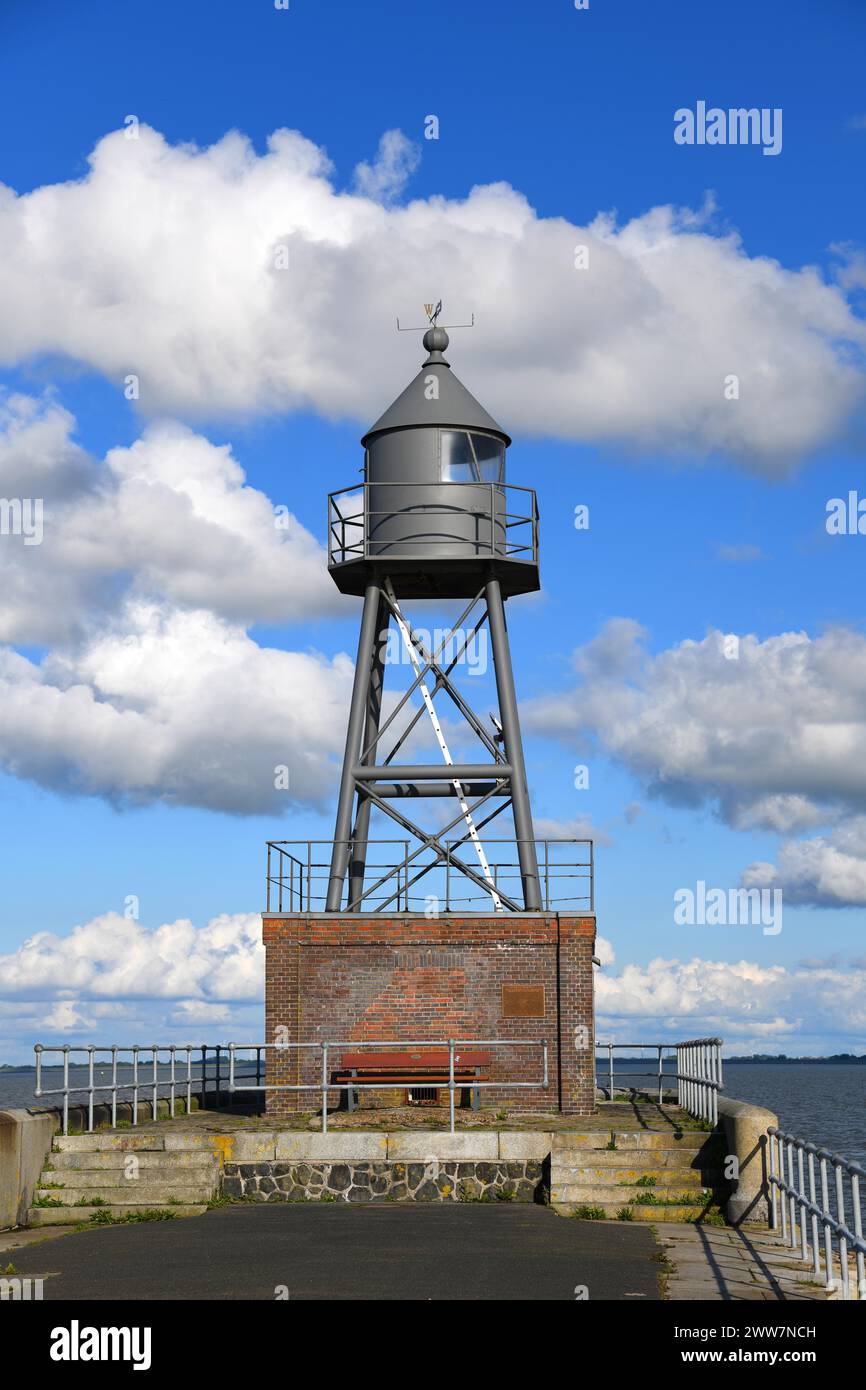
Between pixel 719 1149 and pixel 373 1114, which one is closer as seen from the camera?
pixel 719 1149

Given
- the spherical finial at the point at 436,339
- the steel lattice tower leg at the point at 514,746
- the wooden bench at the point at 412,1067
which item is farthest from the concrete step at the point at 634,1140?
the spherical finial at the point at 436,339

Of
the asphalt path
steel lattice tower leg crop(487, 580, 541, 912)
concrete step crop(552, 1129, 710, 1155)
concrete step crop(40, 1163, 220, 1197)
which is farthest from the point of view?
steel lattice tower leg crop(487, 580, 541, 912)

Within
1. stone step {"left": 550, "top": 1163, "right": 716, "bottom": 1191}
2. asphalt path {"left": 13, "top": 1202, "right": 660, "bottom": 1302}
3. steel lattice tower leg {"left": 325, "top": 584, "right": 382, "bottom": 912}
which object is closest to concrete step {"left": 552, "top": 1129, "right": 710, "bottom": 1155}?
stone step {"left": 550, "top": 1163, "right": 716, "bottom": 1191}

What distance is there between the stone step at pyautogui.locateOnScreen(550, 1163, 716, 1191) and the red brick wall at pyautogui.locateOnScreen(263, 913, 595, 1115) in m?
6.06

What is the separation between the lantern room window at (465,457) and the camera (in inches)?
1062

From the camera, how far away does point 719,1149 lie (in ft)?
61.4

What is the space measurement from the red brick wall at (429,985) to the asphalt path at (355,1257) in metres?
6.22

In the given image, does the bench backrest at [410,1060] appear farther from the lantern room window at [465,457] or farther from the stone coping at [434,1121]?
the lantern room window at [465,457]

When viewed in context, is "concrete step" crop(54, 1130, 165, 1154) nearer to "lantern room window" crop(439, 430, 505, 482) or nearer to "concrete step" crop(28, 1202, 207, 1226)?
"concrete step" crop(28, 1202, 207, 1226)

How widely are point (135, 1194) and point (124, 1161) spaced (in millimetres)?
602

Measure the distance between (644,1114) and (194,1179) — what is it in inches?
313

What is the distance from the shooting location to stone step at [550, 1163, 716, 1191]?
18.6m
